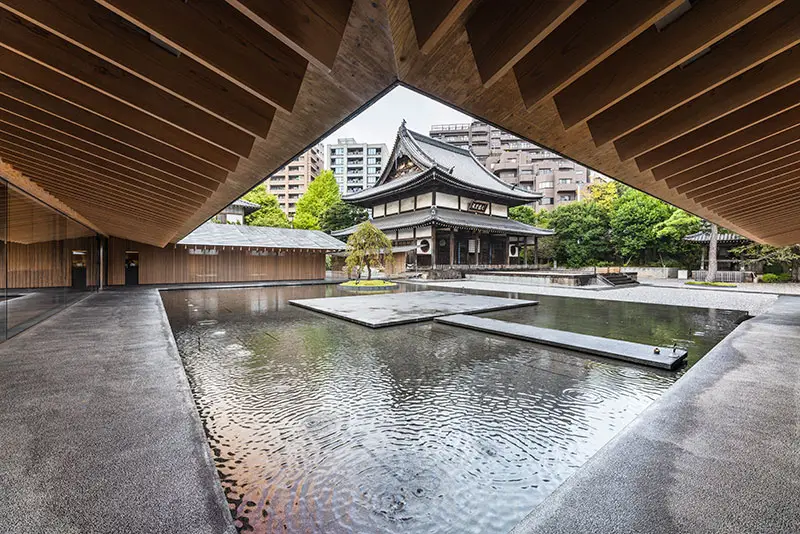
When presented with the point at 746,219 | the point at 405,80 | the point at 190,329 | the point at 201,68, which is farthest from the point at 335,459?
the point at 746,219

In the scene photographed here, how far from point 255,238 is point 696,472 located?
19.0 metres

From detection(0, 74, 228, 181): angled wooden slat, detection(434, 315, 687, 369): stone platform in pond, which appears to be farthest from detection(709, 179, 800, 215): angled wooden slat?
detection(0, 74, 228, 181): angled wooden slat

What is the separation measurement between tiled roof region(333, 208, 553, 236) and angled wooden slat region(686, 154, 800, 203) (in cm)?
1664

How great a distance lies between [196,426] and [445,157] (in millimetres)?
27547

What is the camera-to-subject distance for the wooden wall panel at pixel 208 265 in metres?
15.5

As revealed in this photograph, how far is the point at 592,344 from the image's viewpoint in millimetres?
5086

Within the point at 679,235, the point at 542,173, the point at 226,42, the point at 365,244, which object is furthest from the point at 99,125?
the point at 542,173

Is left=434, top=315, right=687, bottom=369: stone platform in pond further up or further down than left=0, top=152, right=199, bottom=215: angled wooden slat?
further down

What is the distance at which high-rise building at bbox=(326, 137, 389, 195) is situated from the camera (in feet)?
215

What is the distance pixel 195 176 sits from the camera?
412cm

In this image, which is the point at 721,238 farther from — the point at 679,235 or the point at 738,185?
the point at 738,185

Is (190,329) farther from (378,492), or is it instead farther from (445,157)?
(445,157)

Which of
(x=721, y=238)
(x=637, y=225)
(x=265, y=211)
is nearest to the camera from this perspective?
(x=721, y=238)

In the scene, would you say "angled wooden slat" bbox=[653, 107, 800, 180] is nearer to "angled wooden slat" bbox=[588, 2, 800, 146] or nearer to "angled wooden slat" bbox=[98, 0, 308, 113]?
"angled wooden slat" bbox=[588, 2, 800, 146]
